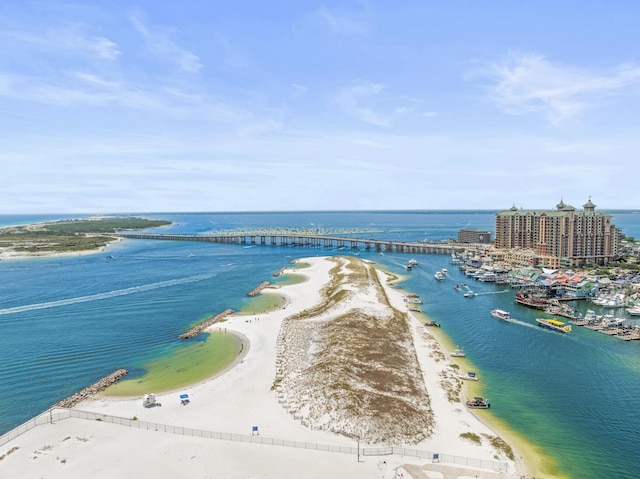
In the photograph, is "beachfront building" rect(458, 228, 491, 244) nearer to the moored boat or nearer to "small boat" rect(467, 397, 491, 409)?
the moored boat

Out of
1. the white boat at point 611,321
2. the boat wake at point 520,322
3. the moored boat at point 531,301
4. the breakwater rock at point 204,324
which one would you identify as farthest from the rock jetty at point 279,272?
the white boat at point 611,321

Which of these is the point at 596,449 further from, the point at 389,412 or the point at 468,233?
the point at 468,233

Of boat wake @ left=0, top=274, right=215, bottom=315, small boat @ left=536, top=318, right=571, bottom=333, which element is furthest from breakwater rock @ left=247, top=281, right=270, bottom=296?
small boat @ left=536, top=318, right=571, bottom=333

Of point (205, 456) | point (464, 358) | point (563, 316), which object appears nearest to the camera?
point (205, 456)

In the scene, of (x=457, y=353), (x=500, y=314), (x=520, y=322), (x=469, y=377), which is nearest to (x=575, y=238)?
(x=500, y=314)

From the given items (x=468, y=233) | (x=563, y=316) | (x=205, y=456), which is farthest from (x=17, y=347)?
(x=468, y=233)
